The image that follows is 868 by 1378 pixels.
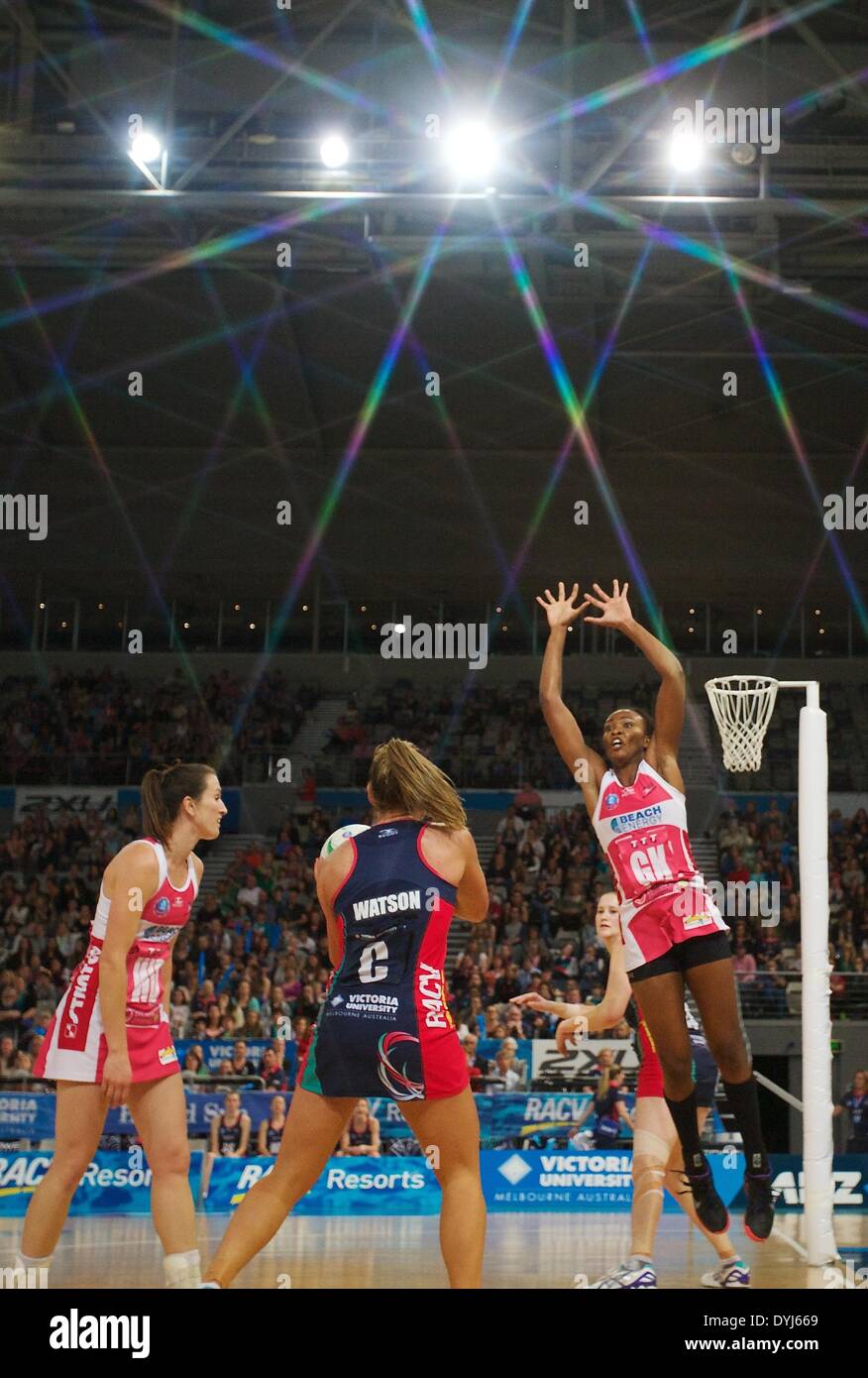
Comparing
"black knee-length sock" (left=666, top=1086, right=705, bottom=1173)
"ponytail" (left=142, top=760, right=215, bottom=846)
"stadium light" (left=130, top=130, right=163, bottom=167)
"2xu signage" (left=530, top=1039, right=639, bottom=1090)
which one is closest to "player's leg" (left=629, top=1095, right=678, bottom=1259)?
"black knee-length sock" (left=666, top=1086, right=705, bottom=1173)

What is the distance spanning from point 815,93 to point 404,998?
46.5 ft

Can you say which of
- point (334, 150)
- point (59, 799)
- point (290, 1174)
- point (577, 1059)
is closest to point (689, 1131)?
point (290, 1174)

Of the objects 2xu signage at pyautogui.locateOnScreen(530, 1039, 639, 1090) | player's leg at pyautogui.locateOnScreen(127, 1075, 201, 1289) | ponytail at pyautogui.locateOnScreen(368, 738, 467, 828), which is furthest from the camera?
2xu signage at pyautogui.locateOnScreen(530, 1039, 639, 1090)

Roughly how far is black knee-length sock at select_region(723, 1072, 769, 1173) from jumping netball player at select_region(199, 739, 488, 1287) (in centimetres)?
158

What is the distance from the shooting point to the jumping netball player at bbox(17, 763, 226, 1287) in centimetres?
558

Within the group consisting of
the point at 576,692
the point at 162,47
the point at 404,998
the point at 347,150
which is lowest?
the point at 404,998

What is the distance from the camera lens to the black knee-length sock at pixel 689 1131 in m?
6.13

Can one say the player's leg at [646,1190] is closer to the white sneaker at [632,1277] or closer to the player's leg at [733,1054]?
the white sneaker at [632,1277]

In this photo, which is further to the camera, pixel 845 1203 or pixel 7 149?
pixel 7 149

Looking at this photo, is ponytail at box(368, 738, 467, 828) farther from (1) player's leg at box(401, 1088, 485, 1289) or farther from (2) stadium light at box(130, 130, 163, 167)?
(2) stadium light at box(130, 130, 163, 167)
